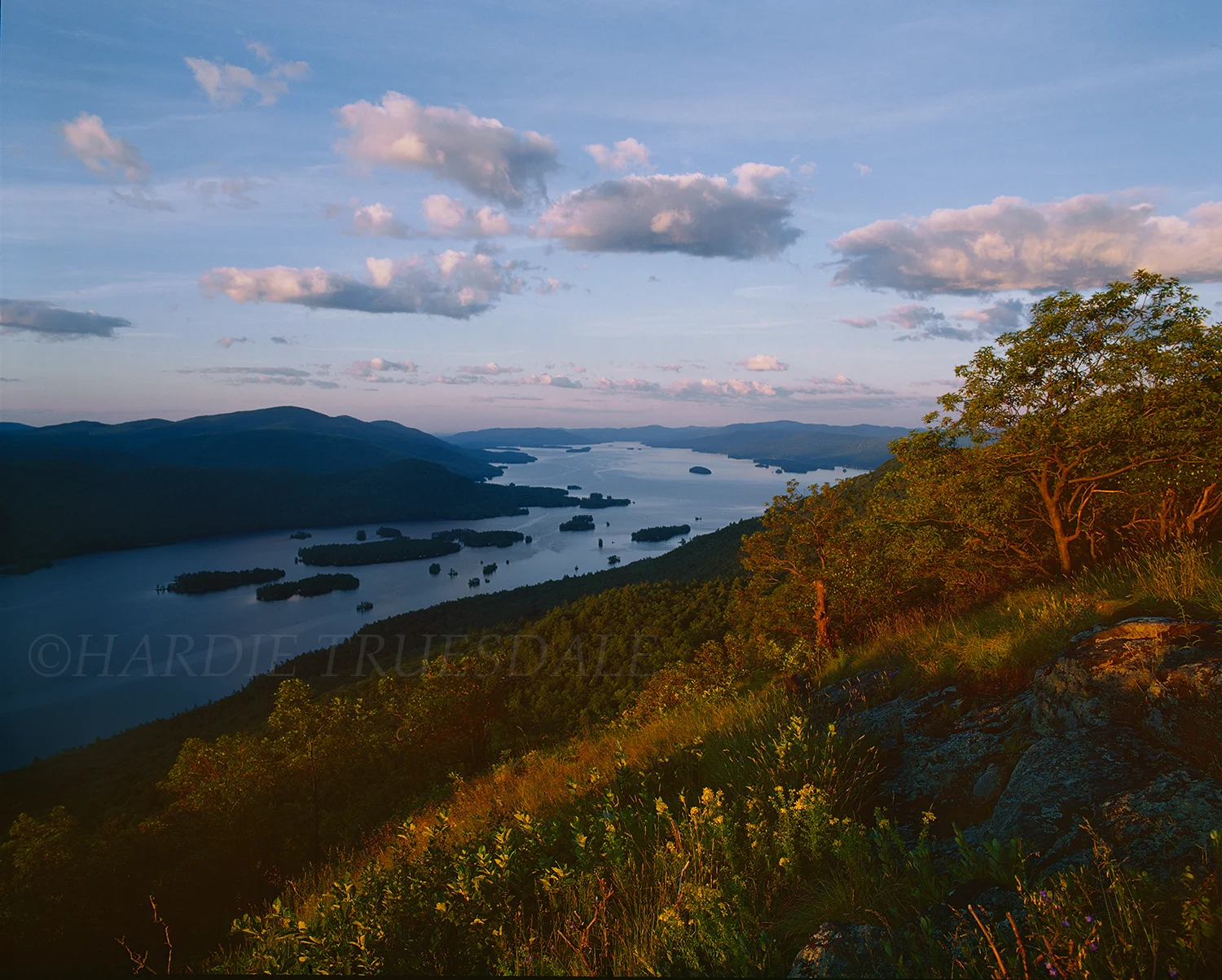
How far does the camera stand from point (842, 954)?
269 centimetres

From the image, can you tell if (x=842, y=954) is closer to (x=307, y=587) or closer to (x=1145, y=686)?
(x=1145, y=686)

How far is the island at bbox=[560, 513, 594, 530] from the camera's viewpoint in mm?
172825

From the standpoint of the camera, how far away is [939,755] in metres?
4.57

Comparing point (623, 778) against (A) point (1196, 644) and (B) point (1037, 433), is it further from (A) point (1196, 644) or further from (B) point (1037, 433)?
(B) point (1037, 433)

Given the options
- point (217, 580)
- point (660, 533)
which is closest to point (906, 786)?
point (217, 580)

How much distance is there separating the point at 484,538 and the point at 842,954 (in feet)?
552

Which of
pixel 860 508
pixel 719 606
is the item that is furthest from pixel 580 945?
pixel 719 606

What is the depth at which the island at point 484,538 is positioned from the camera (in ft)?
535

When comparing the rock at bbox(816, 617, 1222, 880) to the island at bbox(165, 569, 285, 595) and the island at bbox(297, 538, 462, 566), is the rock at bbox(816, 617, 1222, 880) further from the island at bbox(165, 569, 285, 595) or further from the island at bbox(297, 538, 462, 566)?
the island at bbox(297, 538, 462, 566)

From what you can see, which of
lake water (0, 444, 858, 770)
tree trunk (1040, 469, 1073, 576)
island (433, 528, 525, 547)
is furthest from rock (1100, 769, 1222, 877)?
island (433, 528, 525, 547)

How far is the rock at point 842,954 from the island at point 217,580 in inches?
5645

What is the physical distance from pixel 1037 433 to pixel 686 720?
392 inches

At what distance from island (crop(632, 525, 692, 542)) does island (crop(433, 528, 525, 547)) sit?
35642 millimetres

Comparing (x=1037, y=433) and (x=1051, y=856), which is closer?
(x=1051, y=856)
